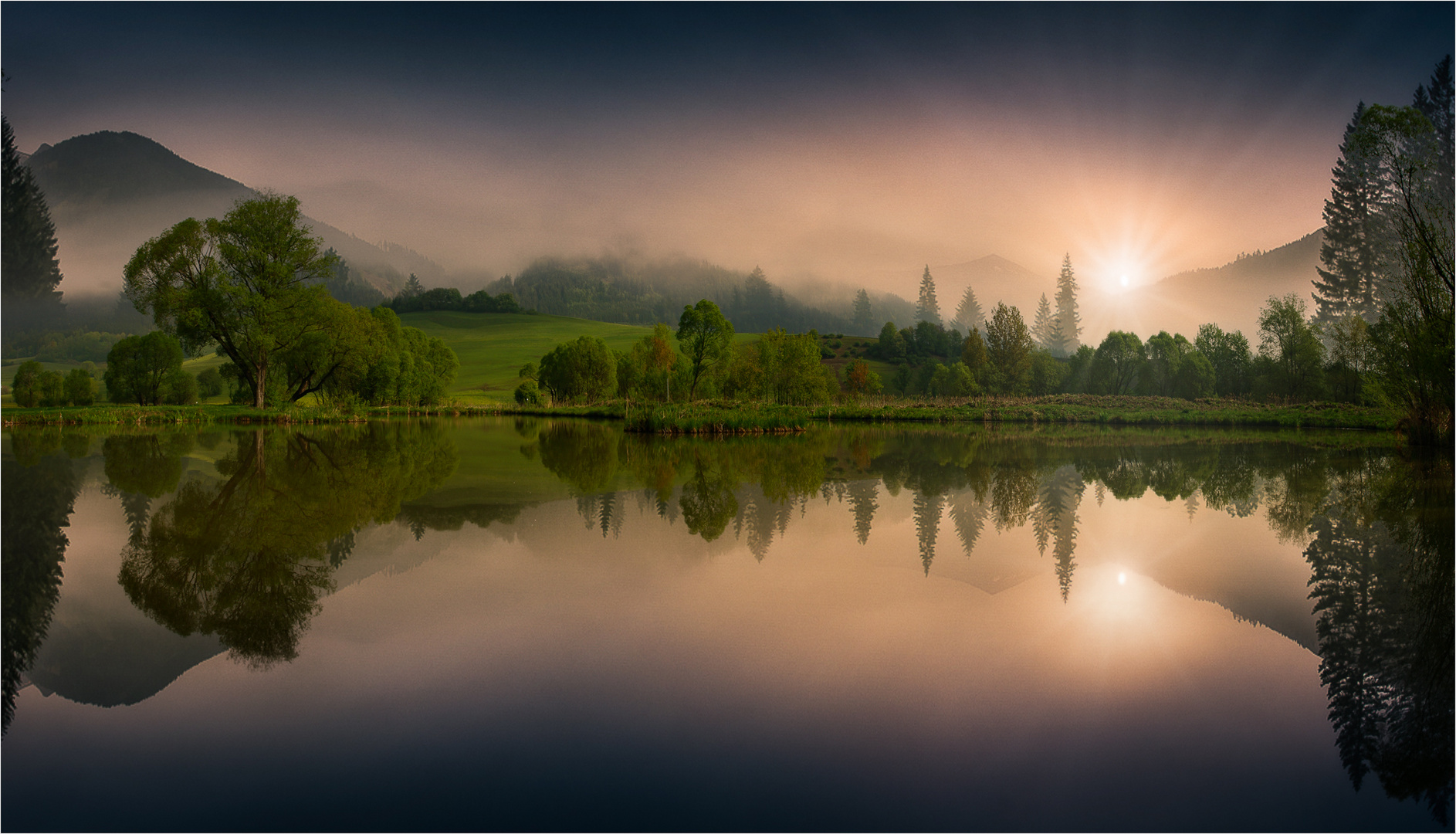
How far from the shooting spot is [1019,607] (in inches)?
272

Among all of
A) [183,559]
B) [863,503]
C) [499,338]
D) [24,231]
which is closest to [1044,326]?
[499,338]

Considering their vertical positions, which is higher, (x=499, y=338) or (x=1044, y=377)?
(x=499, y=338)

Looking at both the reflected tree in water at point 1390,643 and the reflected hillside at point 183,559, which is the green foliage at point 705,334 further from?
the reflected tree in water at point 1390,643

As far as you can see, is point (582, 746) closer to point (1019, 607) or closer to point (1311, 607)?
point (1019, 607)

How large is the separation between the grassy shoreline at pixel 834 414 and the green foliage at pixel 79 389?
50.9ft

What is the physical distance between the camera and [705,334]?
168ft

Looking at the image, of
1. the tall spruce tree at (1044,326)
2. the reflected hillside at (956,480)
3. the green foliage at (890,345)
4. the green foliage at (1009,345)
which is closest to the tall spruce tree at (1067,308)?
the tall spruce tree at (1044,326)

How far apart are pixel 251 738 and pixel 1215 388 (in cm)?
7528

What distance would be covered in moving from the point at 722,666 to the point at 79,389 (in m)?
73.9

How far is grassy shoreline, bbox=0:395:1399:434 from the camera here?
114 feet

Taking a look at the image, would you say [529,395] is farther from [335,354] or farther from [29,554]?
[29,554]

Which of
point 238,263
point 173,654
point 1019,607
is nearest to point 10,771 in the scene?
point 173,654

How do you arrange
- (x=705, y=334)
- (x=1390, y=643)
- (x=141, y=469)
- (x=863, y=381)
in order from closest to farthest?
(x=1390, y=643) → (x=141, y=469) → (x=705, y=334) → (x=863, y=381)

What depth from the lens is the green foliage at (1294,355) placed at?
54812 mm
